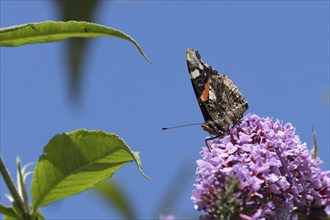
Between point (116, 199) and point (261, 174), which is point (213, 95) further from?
point (116, 199)

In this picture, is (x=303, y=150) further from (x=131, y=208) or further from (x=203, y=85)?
(x=131, y=208)

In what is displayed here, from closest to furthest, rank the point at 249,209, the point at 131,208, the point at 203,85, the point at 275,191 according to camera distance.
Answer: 1. the point at 249,209
2. the point at 275,191
3. the point at 203,85
4. the point at 131,208

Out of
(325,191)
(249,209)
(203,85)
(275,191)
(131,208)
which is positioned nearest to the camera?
(249,209)

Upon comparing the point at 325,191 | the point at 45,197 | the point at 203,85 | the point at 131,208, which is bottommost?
the point at 131,208

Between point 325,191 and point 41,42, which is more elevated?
point 41,42

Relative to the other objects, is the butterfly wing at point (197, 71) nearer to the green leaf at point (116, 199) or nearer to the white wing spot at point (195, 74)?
the white wing spot at point (195, 74)

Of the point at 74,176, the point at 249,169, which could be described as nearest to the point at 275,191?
the point at 249,169

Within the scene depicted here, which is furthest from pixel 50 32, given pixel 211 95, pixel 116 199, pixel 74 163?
pixel 116 199
